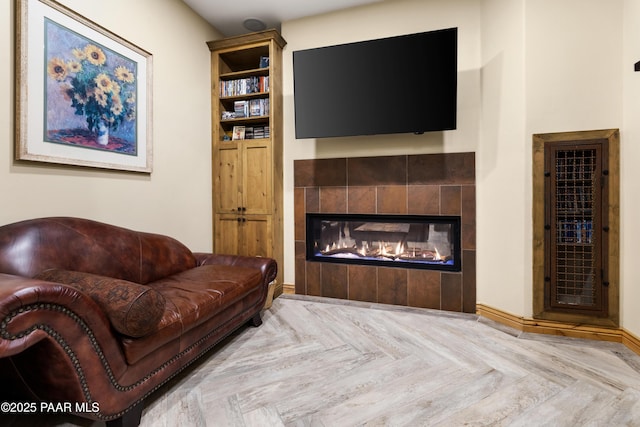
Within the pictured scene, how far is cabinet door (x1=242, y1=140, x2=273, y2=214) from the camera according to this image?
3.28 metres

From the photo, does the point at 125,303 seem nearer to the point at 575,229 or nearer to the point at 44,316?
the point at 44,316

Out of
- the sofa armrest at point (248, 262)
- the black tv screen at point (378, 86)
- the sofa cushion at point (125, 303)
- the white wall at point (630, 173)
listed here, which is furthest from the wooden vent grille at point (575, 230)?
the sofa cushion at point (125, 303)

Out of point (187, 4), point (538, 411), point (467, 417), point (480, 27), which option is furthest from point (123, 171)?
point (480, 27)

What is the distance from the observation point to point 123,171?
247 cm

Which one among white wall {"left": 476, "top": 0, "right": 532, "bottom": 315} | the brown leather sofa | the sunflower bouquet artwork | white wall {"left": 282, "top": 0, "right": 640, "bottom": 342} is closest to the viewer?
the brown leather sofa

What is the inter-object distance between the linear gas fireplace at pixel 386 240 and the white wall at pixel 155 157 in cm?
122

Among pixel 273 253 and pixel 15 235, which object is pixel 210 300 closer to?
pixel 15 235

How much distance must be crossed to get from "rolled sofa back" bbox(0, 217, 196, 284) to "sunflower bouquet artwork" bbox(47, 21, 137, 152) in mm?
579

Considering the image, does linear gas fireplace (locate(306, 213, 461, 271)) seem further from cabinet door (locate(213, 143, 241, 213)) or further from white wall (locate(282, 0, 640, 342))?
cabinet door (locate(213, 143, 241, 213))

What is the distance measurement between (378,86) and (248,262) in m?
1.89

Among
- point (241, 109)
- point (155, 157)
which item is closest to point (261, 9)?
point (241, 109)

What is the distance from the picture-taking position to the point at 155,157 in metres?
2.78

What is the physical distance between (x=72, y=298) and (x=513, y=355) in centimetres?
240

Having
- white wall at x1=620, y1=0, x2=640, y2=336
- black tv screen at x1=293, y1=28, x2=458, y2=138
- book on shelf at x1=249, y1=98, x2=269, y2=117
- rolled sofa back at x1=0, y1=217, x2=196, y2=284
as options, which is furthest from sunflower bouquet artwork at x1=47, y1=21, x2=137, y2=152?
white wall at x1=620, y1=0, x2=640, y2=336
